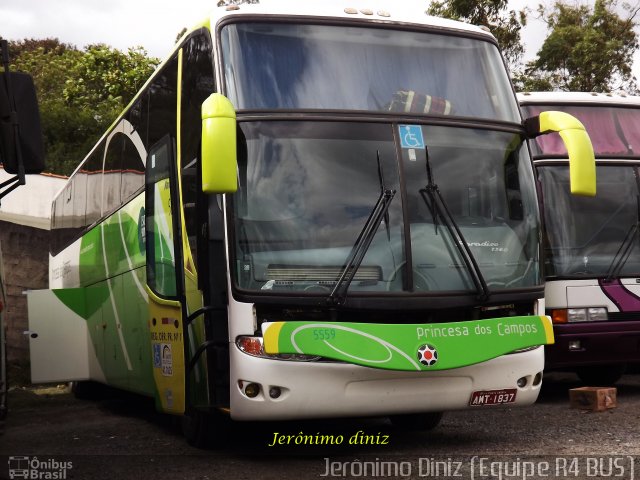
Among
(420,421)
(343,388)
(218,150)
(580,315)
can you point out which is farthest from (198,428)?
(580,315)

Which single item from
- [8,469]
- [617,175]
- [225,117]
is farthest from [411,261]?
[617,175]

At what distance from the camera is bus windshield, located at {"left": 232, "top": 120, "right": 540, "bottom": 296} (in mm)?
7219

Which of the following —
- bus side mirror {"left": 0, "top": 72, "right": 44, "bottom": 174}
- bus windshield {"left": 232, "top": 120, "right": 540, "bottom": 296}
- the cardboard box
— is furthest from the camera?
the cardboard box

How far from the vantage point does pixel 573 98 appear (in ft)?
38.4

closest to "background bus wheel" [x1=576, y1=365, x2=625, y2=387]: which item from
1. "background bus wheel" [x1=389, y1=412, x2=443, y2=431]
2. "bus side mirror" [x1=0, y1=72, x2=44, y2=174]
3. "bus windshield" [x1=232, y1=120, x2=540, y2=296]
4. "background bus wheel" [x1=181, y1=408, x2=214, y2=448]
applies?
"background bus wheel" [x1=389, y1=412, x2=443, y2=431]

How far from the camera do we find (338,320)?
281 inches

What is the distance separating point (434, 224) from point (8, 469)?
358 centimetres

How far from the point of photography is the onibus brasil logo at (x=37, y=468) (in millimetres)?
7240

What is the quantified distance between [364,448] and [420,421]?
1106 mm

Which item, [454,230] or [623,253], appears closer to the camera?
[454,230]

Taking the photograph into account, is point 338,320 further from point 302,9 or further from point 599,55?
point 599,55

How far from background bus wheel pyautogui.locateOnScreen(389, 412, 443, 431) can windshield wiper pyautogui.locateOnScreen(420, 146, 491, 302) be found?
1976mm

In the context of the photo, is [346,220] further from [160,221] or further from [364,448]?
[160,221]

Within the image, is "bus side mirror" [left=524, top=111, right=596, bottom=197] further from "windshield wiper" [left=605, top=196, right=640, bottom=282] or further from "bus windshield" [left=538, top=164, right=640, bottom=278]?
"windshield wiper" [left=605, top=196, right=640, bottom=282]
